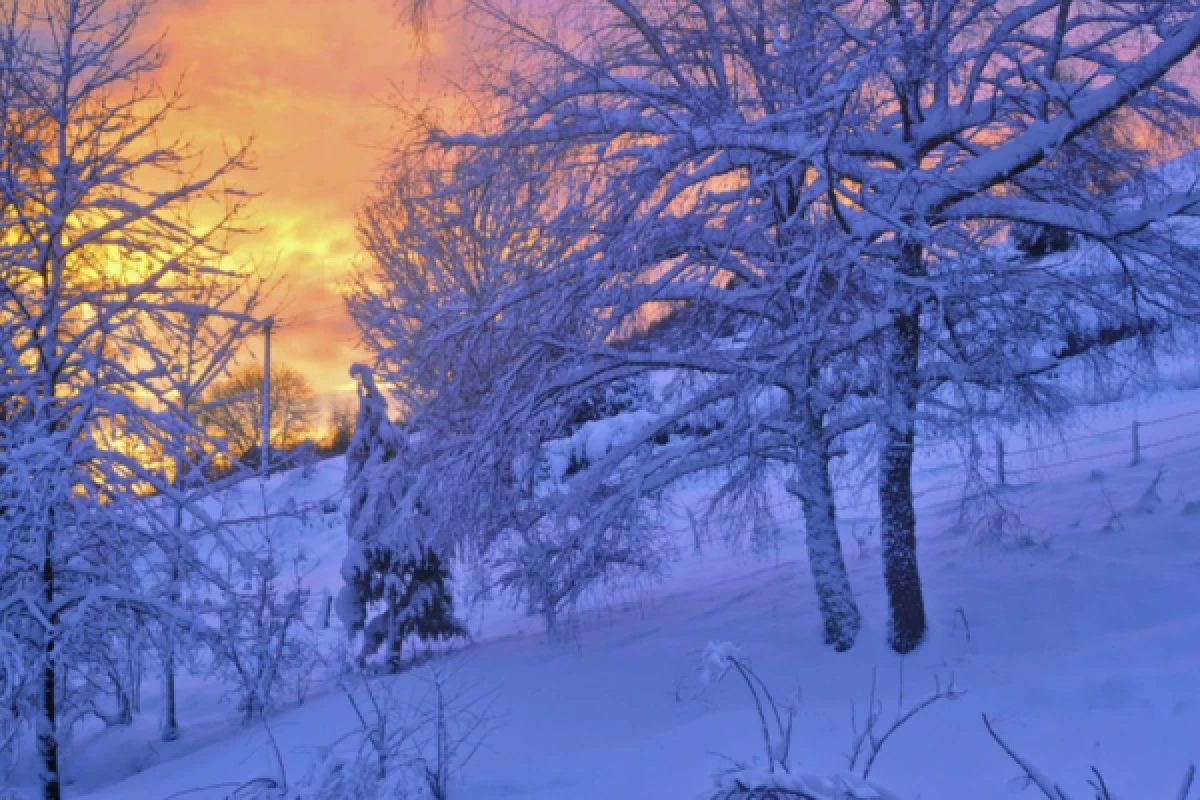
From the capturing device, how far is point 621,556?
28.3 ft

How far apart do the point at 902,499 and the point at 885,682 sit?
1.54m

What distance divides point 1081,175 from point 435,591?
32.5 feet

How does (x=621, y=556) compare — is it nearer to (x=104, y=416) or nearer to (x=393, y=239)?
(x=104, y=416)

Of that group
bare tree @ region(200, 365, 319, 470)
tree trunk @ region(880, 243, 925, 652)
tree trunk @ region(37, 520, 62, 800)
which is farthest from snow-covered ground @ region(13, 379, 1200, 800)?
bare tree @ region(200, 365, 319, 470)

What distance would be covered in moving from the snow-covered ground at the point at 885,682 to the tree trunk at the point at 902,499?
261mm

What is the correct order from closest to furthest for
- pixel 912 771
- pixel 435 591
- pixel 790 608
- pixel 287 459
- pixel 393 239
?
pixel 912 771
pixel 287 459
pixel 790 608
pixel 435 591
pixel 393 239

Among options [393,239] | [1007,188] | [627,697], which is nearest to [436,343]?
[627,697]

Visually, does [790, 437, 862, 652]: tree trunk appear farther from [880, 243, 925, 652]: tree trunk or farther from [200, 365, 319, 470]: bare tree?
[200, 365, 319, 470]: bare tree

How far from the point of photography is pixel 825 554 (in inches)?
321

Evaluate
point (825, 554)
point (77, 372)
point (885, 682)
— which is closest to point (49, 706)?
point (77, 372)

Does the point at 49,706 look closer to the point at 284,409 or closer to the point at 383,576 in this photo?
the point at 383,576

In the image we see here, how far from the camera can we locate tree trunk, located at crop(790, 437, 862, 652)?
805 centimetres

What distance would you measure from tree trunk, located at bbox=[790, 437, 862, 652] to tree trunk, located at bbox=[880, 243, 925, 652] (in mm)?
437

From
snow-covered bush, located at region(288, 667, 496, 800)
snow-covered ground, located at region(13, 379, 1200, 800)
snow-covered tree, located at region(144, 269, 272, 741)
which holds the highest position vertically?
snow-covered tree, located at region(144, 269, 272, 741)
